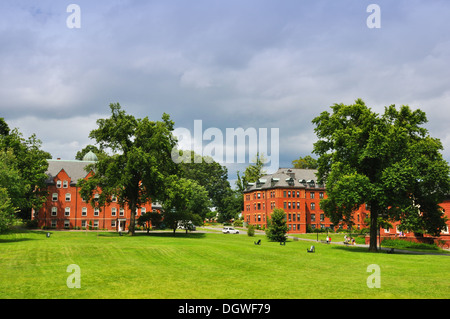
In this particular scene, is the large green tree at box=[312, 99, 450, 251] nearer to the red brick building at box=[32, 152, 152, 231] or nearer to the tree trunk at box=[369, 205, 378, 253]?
the tree trunk at box=[369, 205, 378, 253]

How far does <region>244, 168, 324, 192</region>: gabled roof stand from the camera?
94500 mm

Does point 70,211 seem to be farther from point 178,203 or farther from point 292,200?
point 292,200

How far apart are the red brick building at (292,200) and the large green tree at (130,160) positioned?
39839 millimetres

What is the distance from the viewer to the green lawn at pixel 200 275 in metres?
18.4

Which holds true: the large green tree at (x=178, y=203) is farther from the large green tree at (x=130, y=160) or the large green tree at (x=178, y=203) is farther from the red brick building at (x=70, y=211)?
the red brick building at (x=70, y=211)

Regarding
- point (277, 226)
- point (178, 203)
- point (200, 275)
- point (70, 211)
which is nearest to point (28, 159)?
point (70, 211)

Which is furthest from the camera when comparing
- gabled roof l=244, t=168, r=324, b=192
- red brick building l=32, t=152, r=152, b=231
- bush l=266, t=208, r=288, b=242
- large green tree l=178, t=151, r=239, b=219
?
large green tree l=178, t=151, r=239, b=219

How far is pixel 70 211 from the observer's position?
79.2 m

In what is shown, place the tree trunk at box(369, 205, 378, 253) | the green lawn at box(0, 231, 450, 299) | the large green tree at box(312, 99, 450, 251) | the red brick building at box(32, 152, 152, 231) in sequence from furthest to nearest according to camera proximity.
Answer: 1. the red brick building at box(32, 152, 152, 231)
2. the tree trunk at box(369, 205, 378, 253)
3. the large green tree at box(312, 99, 450, 251)
4. the green lawn at box(0, 231, 450, 299)

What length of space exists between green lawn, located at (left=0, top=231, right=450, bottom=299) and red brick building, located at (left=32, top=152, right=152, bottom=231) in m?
46.3

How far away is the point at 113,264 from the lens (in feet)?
88.9

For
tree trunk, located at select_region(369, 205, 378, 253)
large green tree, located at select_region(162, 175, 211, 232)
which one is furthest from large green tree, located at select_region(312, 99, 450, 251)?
large green tree, located at select_region(162, 175, 211, 232)

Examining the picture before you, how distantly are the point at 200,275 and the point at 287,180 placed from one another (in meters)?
73.2
